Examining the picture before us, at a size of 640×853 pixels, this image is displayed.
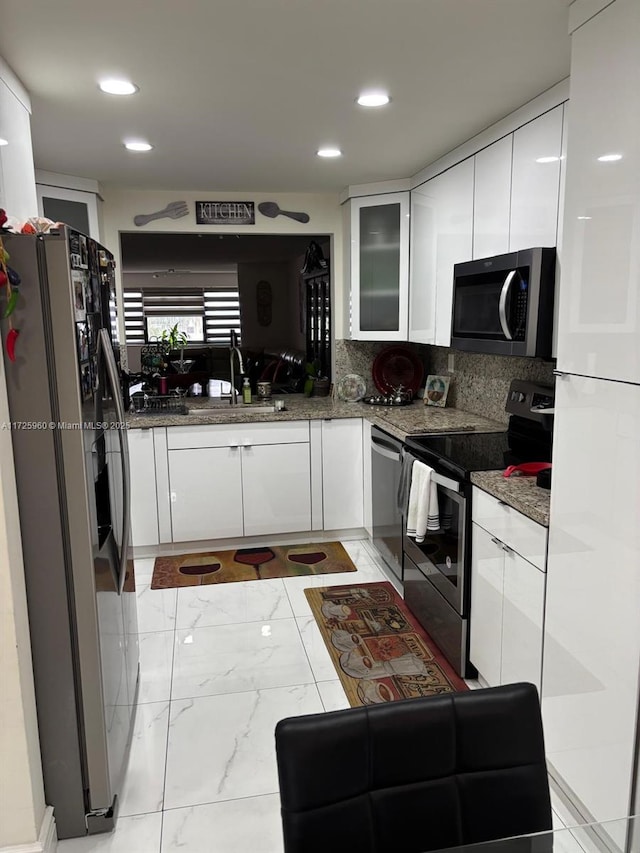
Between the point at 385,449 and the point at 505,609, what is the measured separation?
5.02 ft

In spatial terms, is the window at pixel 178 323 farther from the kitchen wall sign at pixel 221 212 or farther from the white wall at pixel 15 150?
the white wall at pixel 15 150

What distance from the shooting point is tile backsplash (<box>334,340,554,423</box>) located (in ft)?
11.1

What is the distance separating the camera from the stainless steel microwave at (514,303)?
243 centimetres

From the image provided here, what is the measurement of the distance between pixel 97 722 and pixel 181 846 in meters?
0.45

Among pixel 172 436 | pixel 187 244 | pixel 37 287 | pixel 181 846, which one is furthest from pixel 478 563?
pixel 187 244

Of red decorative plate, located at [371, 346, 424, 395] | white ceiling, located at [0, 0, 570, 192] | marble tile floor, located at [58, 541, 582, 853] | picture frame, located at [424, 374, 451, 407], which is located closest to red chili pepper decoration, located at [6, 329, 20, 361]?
white ceiling, located at [0, 0, 570, 192]

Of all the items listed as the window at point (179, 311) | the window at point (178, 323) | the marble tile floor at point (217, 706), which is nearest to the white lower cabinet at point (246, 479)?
the marble tile floor at point (217, 706)

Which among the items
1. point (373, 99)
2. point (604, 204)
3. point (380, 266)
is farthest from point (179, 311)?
point (604, 204)

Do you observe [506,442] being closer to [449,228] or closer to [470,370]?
[470,370]

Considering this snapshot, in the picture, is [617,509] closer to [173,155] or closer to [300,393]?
[173,155]

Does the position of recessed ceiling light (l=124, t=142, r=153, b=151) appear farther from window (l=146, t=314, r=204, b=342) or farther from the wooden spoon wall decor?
window (l=146, t=314, r=204, b=342)

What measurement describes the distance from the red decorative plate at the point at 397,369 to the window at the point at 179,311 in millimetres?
3480

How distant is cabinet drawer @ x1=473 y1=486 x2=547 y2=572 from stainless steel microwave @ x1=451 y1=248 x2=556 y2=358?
609 millimetres

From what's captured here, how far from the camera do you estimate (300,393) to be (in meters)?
5.11
